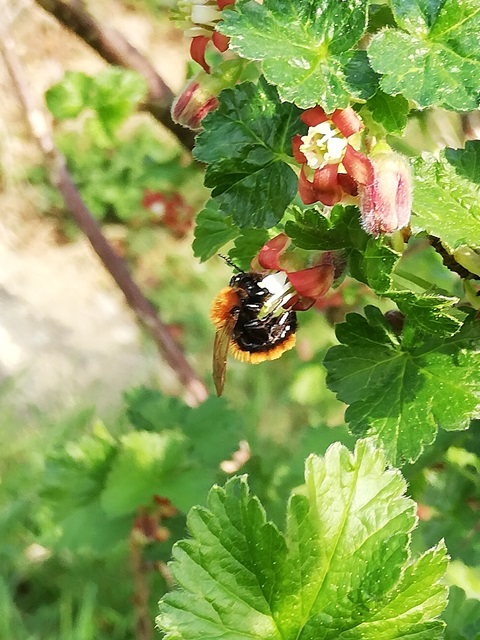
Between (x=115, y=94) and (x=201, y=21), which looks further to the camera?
Result: (x=115, y=94)

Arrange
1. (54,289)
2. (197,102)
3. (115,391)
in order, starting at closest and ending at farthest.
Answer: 1. (197,102)
2. (115,391)
3. (54,289)

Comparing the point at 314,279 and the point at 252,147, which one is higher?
the point at 252,147

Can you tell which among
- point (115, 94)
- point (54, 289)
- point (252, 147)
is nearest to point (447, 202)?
point (252, 147)

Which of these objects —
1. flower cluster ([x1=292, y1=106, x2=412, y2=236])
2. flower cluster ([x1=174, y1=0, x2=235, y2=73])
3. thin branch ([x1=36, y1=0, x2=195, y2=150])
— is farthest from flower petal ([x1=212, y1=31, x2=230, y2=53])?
thin branch ([x1=36, y1=0, x2=195, y2=150])

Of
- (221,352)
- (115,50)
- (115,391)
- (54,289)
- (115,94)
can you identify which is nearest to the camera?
(221,352)

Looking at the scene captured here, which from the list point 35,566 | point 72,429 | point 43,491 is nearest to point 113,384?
point 72,429

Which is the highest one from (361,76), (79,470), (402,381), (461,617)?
(79,470)

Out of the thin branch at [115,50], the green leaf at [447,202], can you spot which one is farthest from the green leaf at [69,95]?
the green leaf at [447,202]

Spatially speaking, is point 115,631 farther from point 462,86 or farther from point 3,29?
point 462,86

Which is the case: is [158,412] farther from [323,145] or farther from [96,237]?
[323,145]

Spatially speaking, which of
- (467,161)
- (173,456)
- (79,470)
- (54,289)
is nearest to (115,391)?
(54,289)
